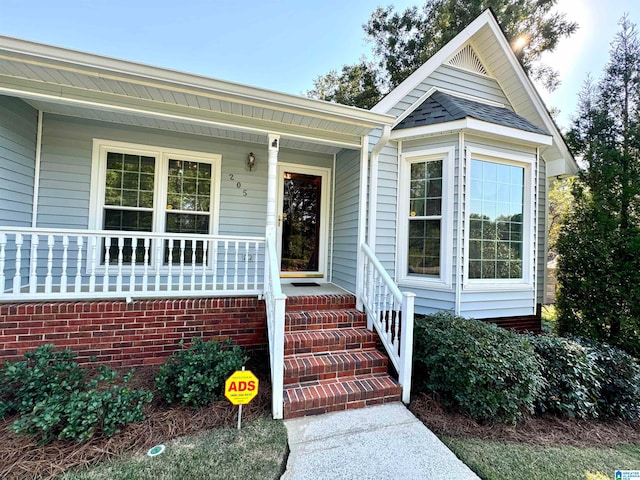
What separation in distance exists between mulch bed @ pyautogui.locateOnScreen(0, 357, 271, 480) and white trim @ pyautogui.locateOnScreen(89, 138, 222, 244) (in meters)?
2.82

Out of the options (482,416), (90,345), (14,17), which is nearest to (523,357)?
(482,416)

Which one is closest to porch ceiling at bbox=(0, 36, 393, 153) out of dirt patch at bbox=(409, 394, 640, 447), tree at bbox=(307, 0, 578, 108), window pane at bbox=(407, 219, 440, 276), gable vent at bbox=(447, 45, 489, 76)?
window pane at bbox=(407, 219, 440, 276)

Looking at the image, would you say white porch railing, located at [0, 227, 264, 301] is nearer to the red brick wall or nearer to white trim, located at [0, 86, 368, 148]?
the red brick wall

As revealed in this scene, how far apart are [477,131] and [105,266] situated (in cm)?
532

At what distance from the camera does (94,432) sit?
98.4 inches

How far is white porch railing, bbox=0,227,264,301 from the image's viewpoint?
328cm

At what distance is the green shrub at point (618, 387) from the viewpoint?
356 centimetres

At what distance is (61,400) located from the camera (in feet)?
8.30

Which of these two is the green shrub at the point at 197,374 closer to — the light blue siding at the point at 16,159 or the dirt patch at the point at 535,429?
the dirt patch at the point at 535,429

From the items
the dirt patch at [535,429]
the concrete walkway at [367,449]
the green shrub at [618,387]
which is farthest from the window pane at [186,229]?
the green shrub at [618,387]

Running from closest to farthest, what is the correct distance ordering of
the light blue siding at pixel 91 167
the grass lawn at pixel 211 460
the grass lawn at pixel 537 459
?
the grass lawn at pixel 211 460 → the grass lawn at pixel 537 459 → the light blue siding at pixel 91 167

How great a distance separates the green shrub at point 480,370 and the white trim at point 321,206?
2.52 metres

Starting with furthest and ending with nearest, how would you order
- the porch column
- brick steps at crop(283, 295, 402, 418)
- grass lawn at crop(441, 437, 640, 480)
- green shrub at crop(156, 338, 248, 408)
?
the porch column, brick steps at crop(283, 295, 402, 418), green shrub at crop(156, 338, 248, 408), grass lawn at crop(441, 437, 640, 480)

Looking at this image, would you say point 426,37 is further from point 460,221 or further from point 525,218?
point 460,221
